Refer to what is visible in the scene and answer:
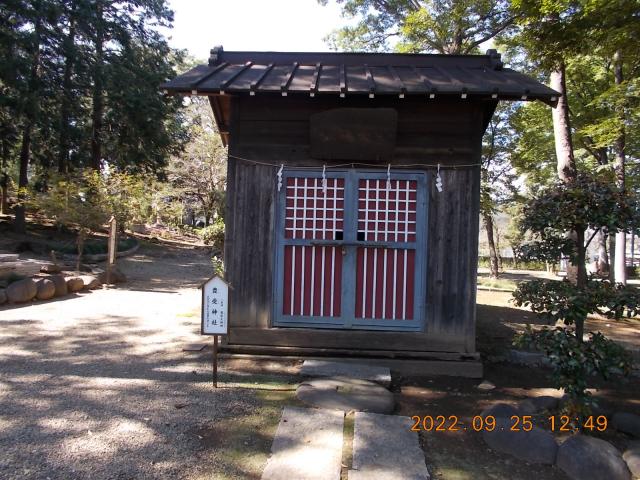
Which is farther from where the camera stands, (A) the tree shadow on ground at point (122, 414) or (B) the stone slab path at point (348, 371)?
(B) the stone slab path at point (348, 371)

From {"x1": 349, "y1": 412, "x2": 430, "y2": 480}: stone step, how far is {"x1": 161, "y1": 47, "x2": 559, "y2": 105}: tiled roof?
340 centimetres

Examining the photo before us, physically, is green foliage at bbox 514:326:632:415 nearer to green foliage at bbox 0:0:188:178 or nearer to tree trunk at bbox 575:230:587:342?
tree trunk at bbox 575:230:587:342

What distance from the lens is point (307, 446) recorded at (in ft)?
11.7

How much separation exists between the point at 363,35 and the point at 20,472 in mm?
18419

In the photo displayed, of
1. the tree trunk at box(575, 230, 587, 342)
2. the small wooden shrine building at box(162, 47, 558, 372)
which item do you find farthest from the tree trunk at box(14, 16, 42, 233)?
the tree trunk at box(575, 230, 587, 342)

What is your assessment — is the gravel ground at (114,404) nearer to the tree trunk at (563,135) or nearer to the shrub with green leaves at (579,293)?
the shrub with green leaves at (579,293)

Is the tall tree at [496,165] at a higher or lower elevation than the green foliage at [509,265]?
higher

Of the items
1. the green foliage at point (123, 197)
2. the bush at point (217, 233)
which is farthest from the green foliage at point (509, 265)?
the bush at point (217, 233)

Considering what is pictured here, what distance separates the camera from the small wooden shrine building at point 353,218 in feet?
18.4

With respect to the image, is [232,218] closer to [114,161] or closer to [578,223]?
[578,223]

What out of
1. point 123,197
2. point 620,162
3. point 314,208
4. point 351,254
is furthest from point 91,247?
point 620,162

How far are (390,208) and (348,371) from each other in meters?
2.04
